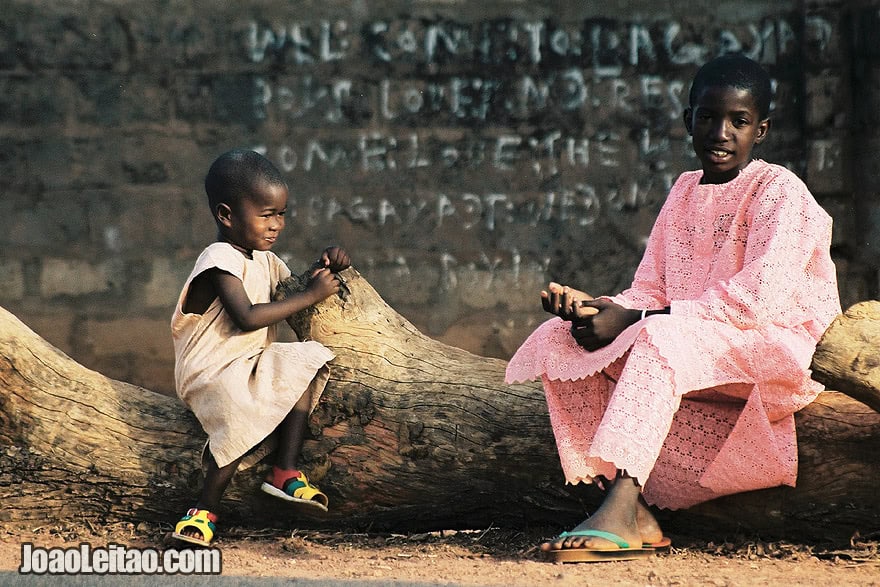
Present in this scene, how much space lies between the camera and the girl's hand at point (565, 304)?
3332mm

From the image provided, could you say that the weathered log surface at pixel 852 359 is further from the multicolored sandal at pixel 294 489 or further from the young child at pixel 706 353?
the multicolored sandal at pixel 294 489

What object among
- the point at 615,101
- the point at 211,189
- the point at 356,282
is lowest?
the point at 356,282

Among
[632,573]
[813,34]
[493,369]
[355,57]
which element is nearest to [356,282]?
[493,369]

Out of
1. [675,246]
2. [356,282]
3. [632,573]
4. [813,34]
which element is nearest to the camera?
[632,573]

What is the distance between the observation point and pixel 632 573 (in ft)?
10.4

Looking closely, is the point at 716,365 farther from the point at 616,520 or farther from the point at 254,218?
the point at 254,218

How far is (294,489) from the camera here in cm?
375

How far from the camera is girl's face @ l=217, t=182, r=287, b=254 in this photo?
3896mm

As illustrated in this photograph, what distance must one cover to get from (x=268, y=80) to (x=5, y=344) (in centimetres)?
287

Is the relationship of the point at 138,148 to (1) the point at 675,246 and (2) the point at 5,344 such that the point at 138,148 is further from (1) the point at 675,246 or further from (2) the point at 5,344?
(1) the point at 675,246

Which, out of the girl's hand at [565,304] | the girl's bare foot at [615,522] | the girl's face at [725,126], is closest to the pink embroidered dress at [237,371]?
the girl's hand at [565,304]

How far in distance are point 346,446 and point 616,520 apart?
3.44ft

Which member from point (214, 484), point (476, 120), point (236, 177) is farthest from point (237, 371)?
point (476, 120)

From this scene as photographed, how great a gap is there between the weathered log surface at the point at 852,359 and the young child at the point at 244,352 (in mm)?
1638
